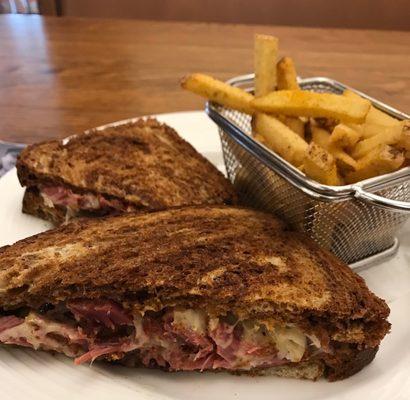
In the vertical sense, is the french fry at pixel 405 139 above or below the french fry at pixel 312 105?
below

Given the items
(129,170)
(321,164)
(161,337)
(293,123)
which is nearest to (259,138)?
(293,123)

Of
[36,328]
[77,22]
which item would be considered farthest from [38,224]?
[77,22]

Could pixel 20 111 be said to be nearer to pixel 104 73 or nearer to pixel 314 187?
pixel 104 73

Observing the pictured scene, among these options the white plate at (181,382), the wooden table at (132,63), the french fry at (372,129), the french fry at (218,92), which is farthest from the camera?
the wooden table at (132,63)

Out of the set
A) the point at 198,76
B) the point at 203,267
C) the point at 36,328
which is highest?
the point at 198,76

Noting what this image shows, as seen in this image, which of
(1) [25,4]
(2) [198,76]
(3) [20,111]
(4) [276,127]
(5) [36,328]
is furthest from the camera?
(1) [25,4]

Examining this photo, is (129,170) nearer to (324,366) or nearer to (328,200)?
(328,200)

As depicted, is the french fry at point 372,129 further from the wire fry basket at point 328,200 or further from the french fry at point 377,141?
the wire fry basket at point 328,200

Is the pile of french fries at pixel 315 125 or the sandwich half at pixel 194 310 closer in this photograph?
the sandwich half at pixel 194 310

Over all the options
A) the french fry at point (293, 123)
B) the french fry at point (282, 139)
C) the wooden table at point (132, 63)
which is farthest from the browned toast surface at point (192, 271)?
the wooden table at point (132, 63)
